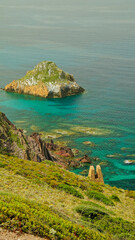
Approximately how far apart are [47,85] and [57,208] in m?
141

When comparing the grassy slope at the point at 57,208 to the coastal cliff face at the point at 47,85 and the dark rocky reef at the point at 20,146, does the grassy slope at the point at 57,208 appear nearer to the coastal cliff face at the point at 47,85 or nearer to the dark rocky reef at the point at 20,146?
the dark rocky reef at the point at 20,146

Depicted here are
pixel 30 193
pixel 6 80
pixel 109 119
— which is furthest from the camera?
pixel 6 80

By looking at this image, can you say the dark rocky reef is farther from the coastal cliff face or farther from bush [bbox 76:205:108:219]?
the coastal cliff face

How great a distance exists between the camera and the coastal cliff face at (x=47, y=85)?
159 metres

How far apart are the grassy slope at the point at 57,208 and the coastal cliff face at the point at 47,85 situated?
4787 inches

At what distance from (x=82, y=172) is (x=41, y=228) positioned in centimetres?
5552

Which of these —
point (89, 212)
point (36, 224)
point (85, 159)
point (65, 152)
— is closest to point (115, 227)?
point (89, 212)

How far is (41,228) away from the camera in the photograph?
45.4 feet

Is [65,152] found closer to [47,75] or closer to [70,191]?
[70,191]

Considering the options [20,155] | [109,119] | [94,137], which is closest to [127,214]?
[20,155]

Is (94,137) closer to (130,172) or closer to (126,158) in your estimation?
(126,158)

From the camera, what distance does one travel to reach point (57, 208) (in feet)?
73.0

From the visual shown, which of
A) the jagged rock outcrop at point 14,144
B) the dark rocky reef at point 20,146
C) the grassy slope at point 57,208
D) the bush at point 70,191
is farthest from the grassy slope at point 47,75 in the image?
the bush at point 70,191

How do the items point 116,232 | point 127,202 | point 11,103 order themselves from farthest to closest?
point 11,103
point 127,202
point 116,232
